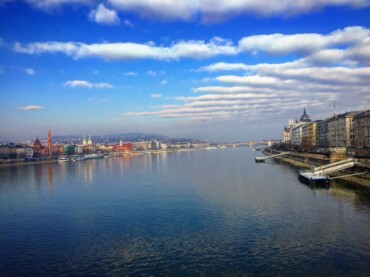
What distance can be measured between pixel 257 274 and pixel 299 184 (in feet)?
71.1

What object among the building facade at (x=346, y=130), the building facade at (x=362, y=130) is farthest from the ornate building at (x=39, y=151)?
the building facade at (x=362, y=130)

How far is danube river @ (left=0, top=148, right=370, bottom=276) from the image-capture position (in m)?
12.4

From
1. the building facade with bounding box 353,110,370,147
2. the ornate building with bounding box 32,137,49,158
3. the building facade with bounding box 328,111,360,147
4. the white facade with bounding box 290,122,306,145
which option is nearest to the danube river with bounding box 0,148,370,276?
the building facade with bounding box 353,110,370,147

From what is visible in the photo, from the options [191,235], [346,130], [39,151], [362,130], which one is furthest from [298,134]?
[191,235]

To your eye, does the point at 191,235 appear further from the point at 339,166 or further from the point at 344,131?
the point at 344,131

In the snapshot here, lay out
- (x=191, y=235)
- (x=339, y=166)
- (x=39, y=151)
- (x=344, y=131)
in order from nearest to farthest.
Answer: (x=191, y=235) → (x=339, y=166) → (x=344, y=131) → (x=39, y=151)

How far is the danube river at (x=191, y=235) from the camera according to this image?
40.5ft

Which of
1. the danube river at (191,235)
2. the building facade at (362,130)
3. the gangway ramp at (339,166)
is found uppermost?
the building facade at (362,130)

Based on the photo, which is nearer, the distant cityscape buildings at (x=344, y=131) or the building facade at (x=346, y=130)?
the distant cityscape buildings at (x=344, y=131)

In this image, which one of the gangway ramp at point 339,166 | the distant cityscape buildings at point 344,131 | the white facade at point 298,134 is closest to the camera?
the gangway ramp at point 339,166

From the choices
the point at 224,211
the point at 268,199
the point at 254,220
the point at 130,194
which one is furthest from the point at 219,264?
the point at 130,194

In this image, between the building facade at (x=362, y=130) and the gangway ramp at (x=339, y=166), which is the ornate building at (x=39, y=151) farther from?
the gangway ramp at (x=339, y=166)

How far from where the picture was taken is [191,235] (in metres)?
15.8

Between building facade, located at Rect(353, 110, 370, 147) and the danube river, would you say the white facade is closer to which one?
building facade, located at Rect(353, 110, 370, 147)
